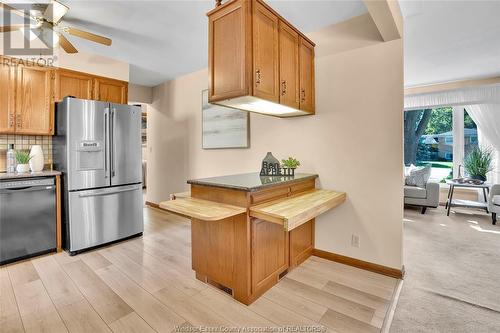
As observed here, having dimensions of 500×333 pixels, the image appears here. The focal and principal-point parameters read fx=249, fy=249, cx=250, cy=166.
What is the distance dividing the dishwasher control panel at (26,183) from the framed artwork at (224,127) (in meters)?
2.15

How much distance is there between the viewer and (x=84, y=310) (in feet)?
6.30

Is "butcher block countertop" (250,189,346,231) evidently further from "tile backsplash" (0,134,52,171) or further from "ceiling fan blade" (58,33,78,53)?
"tile backsplash" (0,134,52,171)

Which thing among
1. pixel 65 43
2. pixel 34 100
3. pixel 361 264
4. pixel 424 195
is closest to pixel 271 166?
pixel 361 264

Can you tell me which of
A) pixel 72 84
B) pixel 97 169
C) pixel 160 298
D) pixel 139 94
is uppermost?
pixel 139 94

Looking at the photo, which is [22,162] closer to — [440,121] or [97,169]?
[97,169]

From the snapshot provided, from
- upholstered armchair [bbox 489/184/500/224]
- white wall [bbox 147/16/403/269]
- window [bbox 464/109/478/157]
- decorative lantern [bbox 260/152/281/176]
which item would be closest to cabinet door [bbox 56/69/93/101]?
white wall [bbox 147/16/403/269]

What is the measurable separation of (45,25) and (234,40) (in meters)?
1.94

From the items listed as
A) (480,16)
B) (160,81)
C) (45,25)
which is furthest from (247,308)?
(160,81)

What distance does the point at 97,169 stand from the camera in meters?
3.11

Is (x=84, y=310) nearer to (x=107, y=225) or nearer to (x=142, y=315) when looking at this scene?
(x=142, y=315)

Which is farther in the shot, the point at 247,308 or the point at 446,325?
the point at 247,308

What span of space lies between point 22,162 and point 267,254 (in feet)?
10.2

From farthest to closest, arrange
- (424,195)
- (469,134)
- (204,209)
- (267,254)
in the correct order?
(469,134), (424,195), (267,254), (204,209)

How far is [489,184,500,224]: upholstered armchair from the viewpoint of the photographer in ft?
13.1
